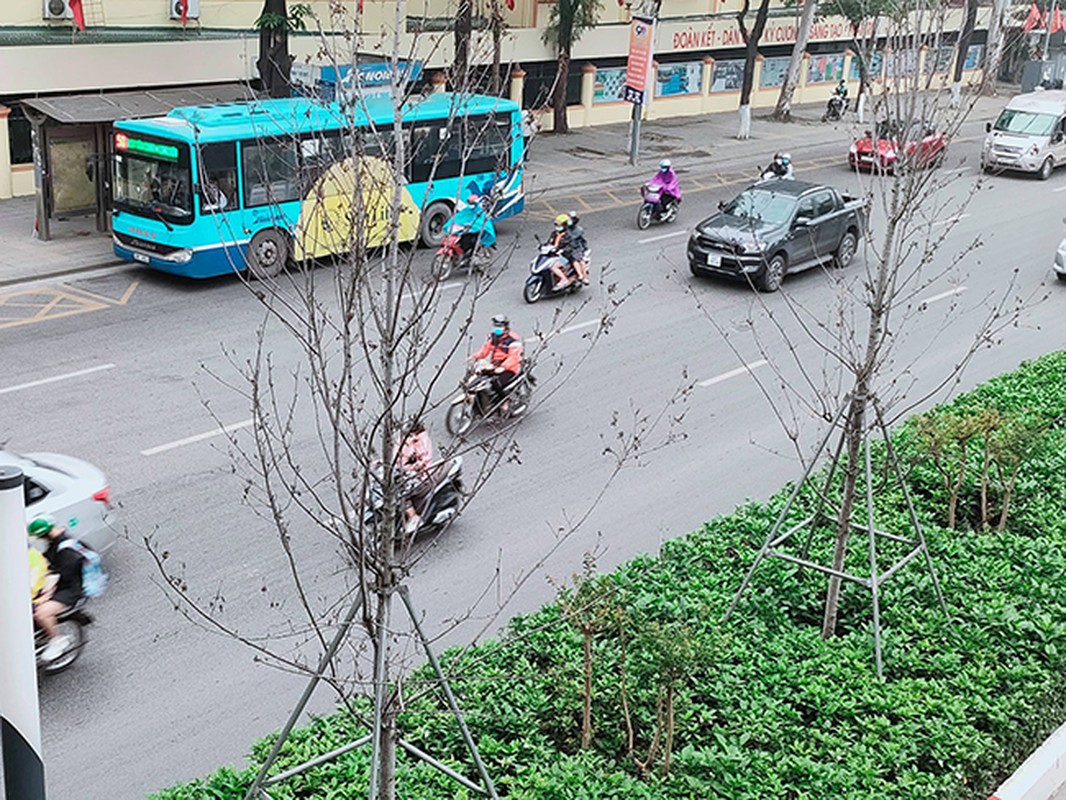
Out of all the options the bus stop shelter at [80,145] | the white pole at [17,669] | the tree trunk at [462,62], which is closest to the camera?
the white pole at [17,669]

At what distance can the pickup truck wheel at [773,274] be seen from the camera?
20.5 m

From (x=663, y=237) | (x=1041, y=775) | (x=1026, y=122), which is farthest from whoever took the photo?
(x=1026, y=122)

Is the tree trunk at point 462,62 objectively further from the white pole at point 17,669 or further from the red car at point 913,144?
the white pole at point 17,669

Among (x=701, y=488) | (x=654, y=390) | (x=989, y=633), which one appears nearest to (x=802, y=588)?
(x=989, y=633)

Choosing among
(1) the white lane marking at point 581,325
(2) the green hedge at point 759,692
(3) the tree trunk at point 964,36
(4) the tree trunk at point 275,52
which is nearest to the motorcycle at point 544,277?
(1) the white lane marking at point 581,325

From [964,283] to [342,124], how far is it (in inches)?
717

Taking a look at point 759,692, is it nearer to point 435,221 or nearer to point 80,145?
point 435,221

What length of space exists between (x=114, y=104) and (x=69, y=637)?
14131 mm

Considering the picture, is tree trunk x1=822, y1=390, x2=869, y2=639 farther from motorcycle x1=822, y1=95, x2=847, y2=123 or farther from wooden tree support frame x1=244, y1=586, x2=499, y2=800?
motorcycle x1=822, y1=95, x2=847, y2=123

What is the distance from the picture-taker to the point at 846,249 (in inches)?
898

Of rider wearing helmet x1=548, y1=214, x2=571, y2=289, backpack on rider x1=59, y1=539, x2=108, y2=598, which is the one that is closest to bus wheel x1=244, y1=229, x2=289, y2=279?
rider wearing helmet x1=548, y1=214, x2=571, y2=289

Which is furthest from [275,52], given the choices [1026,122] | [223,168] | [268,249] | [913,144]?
[1026,122]

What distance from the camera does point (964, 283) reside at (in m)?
22.3

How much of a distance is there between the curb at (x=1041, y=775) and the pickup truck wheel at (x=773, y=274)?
13.0m
